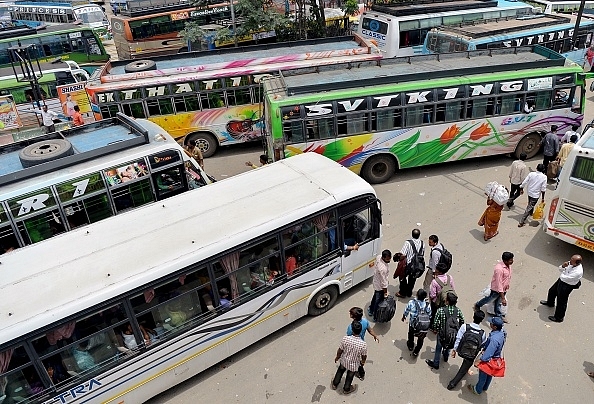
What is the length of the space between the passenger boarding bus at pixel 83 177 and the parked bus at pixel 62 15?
89.1ft

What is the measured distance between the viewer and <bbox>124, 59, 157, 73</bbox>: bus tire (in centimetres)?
1372

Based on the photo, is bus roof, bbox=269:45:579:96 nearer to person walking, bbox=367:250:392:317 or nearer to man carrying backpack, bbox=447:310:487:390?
person walking, bbox=367:250:392:317

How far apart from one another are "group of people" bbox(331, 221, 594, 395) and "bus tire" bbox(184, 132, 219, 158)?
27.5 feet

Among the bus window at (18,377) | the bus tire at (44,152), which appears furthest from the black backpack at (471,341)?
the bus tire at (44,152)

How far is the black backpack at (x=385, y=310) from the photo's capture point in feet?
24.2

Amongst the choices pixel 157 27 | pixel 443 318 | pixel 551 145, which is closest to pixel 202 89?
pixel 551 145

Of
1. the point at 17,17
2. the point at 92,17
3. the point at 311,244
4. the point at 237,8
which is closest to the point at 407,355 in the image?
the point at 311,244

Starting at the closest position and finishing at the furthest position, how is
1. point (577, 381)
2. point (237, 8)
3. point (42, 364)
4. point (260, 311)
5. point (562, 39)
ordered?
point (42, 364), point (577, 381), point (260, 311), point (562, 39), point (237, 8)

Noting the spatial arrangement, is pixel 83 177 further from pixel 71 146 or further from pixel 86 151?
pixel 71 146

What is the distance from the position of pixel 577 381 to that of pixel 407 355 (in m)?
2.46

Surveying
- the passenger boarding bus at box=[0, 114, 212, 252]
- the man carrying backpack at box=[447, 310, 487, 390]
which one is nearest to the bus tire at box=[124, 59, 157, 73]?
the passenger boarding bus at box=[0, 114, 212, 252]

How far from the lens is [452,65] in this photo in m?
12.3

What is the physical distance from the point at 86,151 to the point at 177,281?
437cm

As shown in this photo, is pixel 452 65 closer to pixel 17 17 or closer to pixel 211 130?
pixel 211 130
